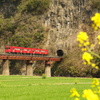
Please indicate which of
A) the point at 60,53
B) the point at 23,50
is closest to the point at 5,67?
the point at 23,50

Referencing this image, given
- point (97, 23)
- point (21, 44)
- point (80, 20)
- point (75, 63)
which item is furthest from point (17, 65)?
point (97, 23)

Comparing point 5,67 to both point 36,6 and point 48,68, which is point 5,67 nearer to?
point 48,68

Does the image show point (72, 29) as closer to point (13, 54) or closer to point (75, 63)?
point (75, 63)

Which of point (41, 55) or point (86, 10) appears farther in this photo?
point (86, 10)

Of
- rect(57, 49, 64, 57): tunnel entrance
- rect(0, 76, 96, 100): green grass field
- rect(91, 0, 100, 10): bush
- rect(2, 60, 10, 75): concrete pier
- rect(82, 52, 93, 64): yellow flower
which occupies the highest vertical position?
rect(91, 0, 100, 10): bush

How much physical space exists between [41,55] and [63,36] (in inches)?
463

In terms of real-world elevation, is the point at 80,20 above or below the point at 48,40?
above

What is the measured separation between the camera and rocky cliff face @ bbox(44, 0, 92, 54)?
90.9 metres

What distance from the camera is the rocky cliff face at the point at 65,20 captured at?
9086 centimetres

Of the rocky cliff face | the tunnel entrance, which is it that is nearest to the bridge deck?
the tunnel entrance

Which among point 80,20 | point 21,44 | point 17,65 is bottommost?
point 17,65

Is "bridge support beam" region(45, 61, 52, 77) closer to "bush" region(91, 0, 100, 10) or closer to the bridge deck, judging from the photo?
the bridge deck

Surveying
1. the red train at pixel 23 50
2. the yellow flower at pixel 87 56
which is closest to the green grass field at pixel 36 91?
the yellow flower at pixel 87 56

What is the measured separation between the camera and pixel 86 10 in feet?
305
